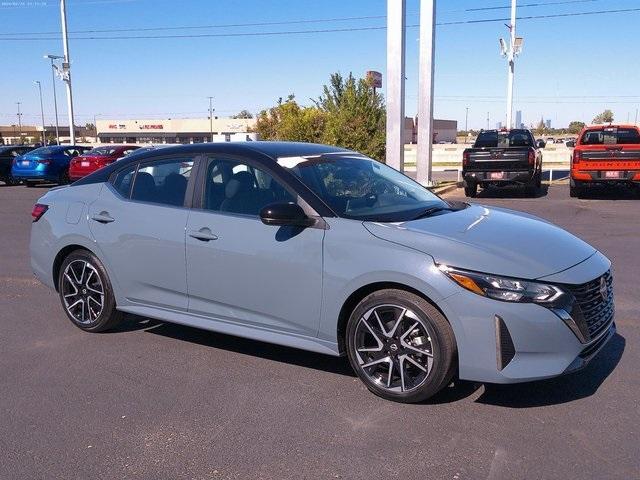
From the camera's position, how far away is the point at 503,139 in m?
18.3

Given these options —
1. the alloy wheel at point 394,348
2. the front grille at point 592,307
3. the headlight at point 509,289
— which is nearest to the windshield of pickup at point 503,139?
the front grille at point 592,307

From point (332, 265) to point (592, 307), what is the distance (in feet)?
5.40

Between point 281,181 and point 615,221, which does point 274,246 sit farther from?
point 615,221

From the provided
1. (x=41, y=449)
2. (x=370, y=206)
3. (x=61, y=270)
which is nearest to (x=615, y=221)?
(x=370, y=206)

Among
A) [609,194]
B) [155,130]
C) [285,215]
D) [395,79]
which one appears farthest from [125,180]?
[155,130]

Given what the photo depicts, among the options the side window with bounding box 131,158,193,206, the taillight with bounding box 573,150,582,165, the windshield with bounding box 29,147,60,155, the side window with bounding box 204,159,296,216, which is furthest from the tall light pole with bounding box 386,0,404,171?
the windshield with bounding box 29,147,60,155

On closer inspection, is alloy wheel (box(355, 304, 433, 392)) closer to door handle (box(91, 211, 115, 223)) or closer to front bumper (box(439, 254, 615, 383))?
front bumper (box(439, 254, 615, 383))

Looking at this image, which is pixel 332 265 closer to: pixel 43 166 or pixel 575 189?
pixel 575 189

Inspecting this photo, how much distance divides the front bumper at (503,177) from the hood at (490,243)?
12184 millimetres

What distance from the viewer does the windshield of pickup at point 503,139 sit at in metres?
17.8

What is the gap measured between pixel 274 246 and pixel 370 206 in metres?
0.77

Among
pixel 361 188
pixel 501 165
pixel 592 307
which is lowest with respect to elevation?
pixel 592 307

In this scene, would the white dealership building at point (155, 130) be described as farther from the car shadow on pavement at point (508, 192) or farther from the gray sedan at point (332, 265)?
the gray sedan at point (332, 265)

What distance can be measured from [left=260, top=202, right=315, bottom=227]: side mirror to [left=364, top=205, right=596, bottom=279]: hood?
42 centimetres
